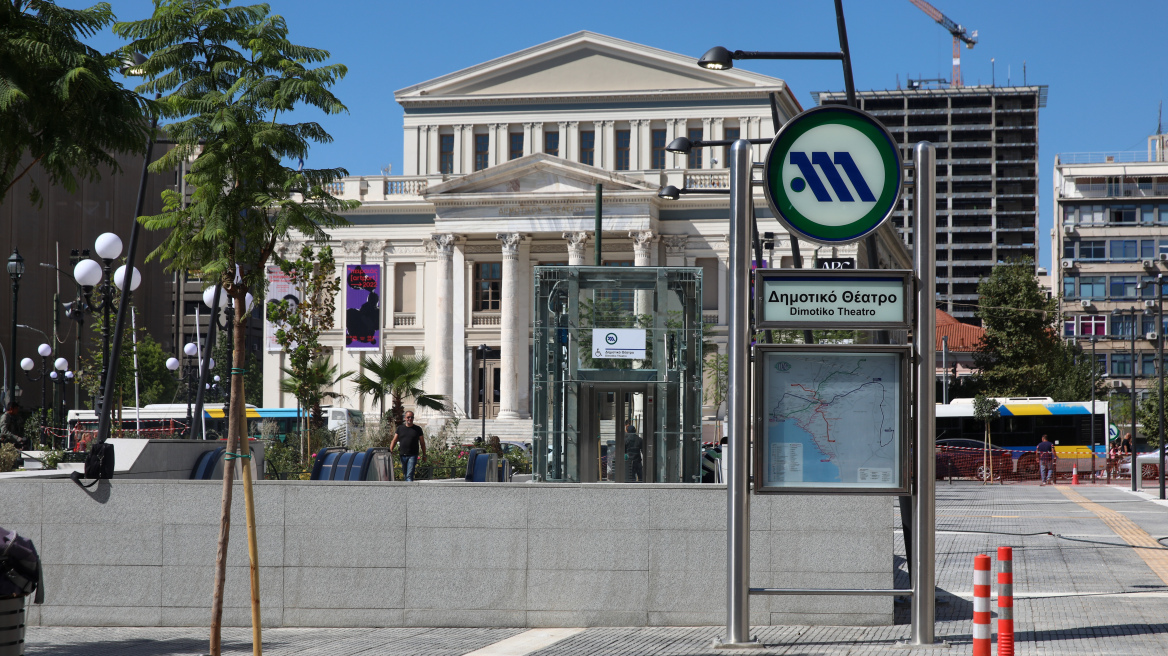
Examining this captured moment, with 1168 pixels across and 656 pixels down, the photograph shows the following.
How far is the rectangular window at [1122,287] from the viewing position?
100125 millimetres

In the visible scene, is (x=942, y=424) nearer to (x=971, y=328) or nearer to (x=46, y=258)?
(x=46, y=258)

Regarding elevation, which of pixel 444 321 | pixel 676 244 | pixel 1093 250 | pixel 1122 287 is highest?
pixel 1093 250

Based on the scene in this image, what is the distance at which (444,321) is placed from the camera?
214ft

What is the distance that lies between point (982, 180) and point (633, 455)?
141 metres

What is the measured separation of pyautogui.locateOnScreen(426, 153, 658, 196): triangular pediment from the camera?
61.8m

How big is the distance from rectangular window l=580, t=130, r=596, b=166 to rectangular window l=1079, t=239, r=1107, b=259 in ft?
181

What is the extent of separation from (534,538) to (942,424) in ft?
139

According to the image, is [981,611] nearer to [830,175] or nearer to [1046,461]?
[830,175]

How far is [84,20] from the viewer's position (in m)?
10.1

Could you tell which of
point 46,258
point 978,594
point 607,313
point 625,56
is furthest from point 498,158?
point 978,594

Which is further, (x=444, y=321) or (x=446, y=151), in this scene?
(x=446, y=151)

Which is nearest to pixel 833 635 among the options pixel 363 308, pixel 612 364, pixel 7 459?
pixel 612 364

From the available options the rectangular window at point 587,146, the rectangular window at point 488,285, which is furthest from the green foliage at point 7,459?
the rectangular window at point 587,146

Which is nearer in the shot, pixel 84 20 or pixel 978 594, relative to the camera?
pixel 978 594
